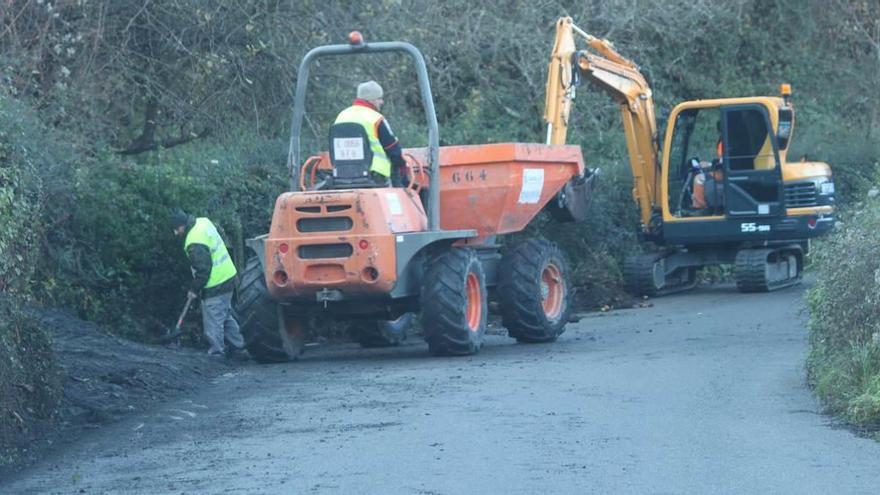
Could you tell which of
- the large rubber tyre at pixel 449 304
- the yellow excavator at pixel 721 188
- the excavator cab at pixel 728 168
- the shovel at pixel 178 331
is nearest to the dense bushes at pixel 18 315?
the shovel at pixel 178 331

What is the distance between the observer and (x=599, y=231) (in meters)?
22.6

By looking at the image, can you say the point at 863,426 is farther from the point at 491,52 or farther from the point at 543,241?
the point at 491,52

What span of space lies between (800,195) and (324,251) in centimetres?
965

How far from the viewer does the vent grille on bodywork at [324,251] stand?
13742 mm

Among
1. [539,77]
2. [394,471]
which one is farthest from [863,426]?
[539,77]

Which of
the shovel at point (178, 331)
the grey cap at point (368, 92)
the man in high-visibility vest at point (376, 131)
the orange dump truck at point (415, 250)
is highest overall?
the grey cap at point (368, 92)

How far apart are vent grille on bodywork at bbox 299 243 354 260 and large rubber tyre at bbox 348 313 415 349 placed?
236 centimetres

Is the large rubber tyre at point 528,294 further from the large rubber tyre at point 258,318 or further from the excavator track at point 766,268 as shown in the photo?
the excavator track at point 766,268

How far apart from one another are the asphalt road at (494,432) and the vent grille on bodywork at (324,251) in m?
1.04

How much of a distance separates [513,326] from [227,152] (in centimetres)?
415

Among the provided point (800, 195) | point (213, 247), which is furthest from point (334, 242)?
point (800, 195)

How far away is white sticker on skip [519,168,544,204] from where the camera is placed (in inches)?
597

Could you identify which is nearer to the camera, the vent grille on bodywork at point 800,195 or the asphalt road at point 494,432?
the asphalt road at point 494,432

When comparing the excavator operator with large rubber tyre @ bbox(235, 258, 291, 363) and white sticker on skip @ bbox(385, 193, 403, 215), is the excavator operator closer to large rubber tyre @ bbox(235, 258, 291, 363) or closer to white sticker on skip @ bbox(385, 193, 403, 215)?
white sticker on skip @ bbox(385, 193, 403, 215)
